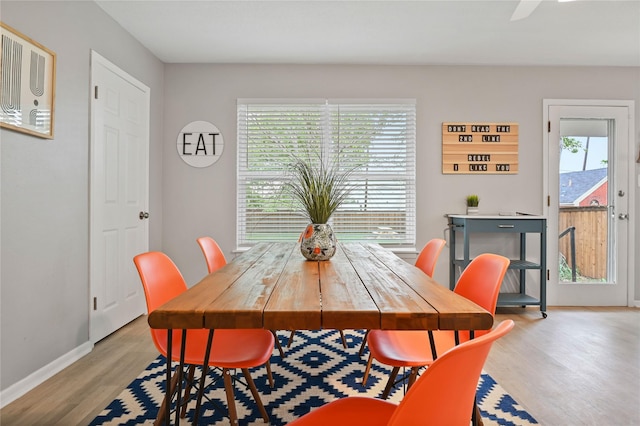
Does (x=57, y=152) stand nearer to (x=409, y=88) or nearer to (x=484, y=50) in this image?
(x=409, y=88)

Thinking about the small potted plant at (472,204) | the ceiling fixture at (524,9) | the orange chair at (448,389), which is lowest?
the orange chair at (448,389)

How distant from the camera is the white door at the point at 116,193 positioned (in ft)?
9.60

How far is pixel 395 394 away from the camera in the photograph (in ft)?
7.01

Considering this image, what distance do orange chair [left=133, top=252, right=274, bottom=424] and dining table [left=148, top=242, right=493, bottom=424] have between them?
0.24 metres

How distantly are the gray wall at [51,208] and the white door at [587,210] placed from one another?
14.2 feet

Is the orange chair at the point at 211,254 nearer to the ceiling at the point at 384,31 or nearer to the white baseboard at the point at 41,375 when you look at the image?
the white baseboard at the point at 41,375

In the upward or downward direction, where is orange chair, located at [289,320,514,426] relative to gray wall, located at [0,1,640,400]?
downward

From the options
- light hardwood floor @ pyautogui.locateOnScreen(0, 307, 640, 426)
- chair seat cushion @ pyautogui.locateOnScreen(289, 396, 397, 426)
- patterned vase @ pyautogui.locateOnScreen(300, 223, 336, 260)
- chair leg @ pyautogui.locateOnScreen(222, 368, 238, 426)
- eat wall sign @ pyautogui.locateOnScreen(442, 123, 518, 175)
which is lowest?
light hardwood floor @ pyautogui.locateOnScreen(0, 307, 640, 426)

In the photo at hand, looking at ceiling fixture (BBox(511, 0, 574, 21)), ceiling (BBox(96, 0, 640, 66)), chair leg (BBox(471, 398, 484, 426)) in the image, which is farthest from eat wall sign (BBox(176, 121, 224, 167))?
chair leg (BBox(471, 398, 484, 426))

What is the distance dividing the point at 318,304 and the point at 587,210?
4.19 metres

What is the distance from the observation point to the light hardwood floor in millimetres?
1965

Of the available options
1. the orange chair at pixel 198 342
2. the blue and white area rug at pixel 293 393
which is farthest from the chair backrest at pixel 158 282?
the blue and white area rug at pixel 293 393

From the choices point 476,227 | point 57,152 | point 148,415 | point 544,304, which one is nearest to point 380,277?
point 148,415

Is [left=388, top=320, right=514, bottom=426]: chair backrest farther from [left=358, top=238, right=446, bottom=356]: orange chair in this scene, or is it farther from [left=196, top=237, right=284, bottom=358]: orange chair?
[left=196, top=237, right=284, bottom=358]: orange chair
